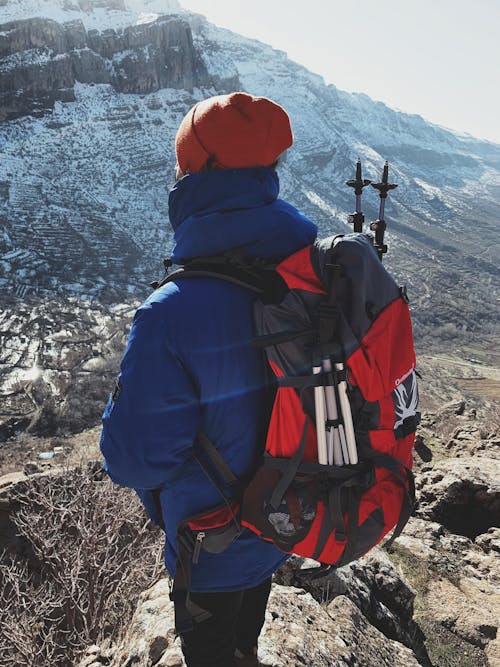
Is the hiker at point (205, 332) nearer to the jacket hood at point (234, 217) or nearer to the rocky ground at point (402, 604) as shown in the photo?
the jacket hood at point (234, 217)

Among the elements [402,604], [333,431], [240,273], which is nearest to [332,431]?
[333,431]

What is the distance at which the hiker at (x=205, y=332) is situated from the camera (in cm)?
161

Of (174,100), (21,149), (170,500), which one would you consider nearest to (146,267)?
(21,149)

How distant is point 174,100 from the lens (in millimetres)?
158750

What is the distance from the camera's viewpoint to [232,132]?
1.68 meters

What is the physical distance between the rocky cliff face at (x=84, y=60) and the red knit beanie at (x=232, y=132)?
484ft

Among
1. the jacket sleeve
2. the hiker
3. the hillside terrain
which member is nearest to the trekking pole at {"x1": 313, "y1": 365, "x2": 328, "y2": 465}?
the hiker

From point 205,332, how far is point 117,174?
12927 centimetres

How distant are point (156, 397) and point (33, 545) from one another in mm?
8391

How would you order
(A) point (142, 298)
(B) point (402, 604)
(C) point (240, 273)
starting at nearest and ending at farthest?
(C) point (240, 273), (B) point (402, 604), (A) point (142, 298)

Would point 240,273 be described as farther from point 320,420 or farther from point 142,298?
point 142,298

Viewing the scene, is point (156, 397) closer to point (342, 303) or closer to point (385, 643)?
point (342, 303)

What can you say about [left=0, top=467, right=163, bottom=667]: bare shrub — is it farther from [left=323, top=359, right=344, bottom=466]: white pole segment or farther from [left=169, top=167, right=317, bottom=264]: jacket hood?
[left=169, top=167, right=317, bottom=264]: jacket hood

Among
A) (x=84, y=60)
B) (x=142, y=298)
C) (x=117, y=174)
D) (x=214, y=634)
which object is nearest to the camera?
(x=214, y=634)
